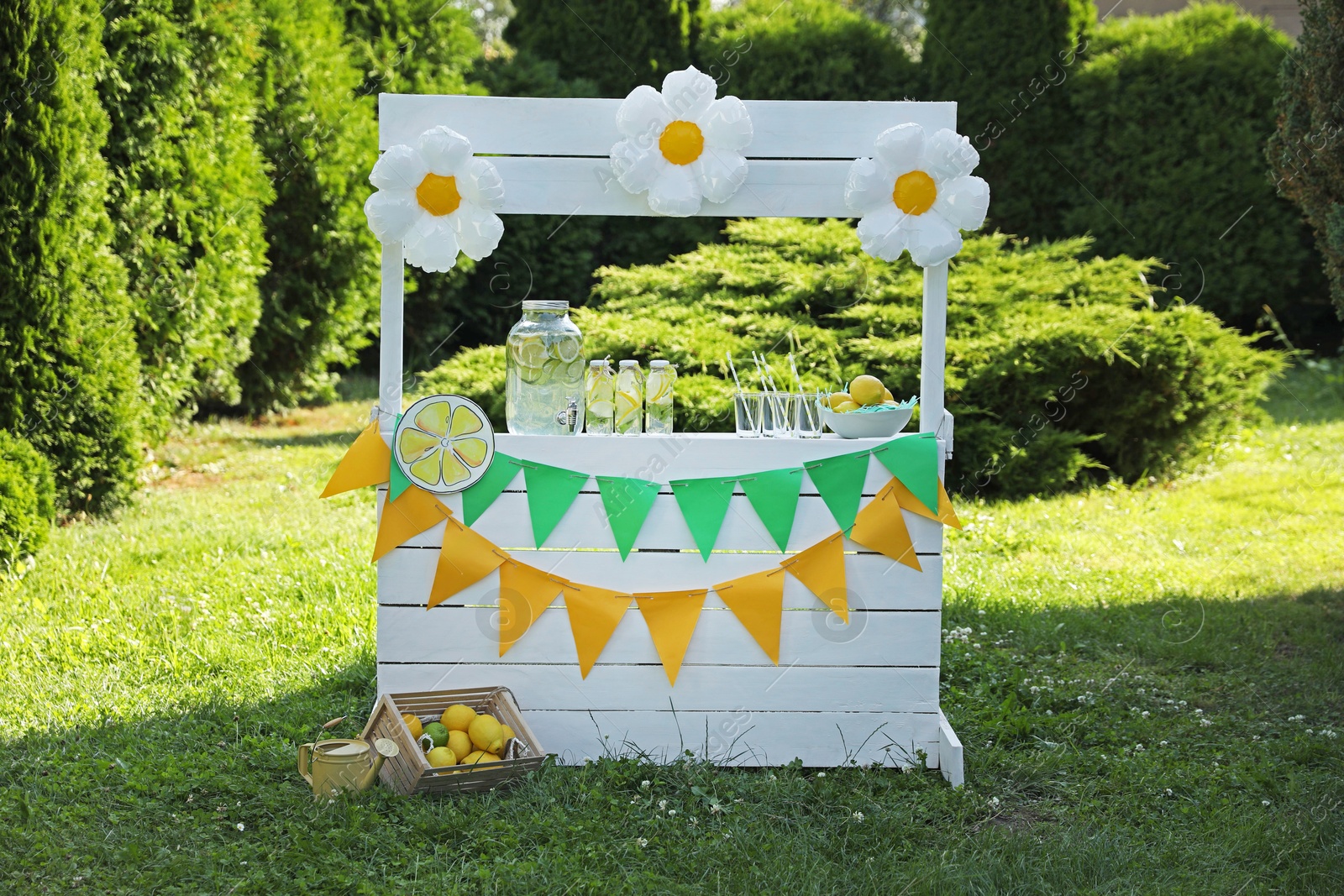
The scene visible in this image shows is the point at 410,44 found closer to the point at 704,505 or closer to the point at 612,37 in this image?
the point at 612,37

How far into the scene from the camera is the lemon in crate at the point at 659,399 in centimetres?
289

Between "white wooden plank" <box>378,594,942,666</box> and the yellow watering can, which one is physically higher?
"white wooden plank" <box>378,594,942,666</box>

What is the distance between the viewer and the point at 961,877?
2.31m

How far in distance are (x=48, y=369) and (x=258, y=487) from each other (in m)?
1.28

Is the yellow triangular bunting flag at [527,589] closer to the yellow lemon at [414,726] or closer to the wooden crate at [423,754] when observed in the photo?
the wooden crate at [423,754]

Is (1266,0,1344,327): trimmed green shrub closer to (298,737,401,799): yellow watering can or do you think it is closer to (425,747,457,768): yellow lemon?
(425,747,457,768): yellow lemon

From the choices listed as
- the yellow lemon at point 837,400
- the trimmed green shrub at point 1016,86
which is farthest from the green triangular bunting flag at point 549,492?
the trimmed green shrub at point 1016,86

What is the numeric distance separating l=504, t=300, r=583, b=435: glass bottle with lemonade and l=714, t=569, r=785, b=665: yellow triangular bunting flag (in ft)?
1.94

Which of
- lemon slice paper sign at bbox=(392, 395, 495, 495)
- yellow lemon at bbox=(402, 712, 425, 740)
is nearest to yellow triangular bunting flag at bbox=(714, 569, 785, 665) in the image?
lemon slice paper sign at bbox=(392, 395, 495, 495)

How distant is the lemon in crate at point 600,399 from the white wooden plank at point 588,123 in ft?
1.83

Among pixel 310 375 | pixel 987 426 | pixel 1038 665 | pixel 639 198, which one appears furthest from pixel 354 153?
pixel 1038 665

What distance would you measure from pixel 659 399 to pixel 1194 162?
8.16 meters

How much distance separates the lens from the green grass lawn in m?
2.35

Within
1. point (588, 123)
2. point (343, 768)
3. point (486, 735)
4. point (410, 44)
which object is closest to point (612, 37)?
point (410, 44)
